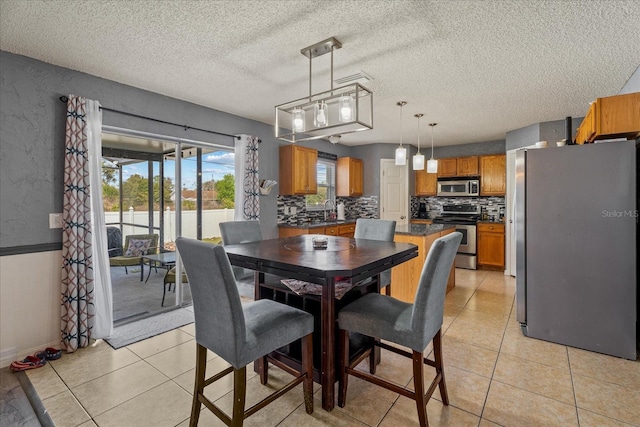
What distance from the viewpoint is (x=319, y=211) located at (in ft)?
19.9

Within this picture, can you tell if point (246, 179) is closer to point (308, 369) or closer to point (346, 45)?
point (346, 45)

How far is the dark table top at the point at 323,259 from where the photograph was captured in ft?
5.46

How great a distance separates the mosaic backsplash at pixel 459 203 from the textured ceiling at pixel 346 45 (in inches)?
113

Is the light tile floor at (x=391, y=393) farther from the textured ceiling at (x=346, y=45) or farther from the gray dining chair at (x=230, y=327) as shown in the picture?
the textured ceiling at (x=346, y=45)

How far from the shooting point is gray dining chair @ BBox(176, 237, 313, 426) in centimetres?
146

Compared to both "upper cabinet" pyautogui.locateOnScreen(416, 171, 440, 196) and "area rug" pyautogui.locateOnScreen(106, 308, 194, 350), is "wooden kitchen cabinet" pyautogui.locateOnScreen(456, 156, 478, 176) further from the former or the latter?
"area rug" pyautogui.locateOnScreen(106, 308, 194, 350)

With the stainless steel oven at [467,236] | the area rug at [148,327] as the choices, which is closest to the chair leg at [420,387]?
the area rug at [148,327]

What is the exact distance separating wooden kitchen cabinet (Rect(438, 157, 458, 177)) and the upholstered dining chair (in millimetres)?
5433

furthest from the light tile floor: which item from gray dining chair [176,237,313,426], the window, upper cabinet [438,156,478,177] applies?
upper cabinet [438,156,478,177]

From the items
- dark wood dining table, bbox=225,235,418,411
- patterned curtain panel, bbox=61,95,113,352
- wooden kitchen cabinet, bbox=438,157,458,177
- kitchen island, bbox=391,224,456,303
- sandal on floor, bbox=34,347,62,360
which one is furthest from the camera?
wooden kitchen cabinet, bbox=438,157,458,177

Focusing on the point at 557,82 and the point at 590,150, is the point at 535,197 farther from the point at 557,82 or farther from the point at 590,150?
the point at 557,82

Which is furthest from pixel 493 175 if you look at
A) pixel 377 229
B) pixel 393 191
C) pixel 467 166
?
pixel 377 229

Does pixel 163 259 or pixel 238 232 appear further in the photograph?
pixel 163 259

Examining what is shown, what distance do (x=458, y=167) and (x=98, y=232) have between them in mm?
6054
